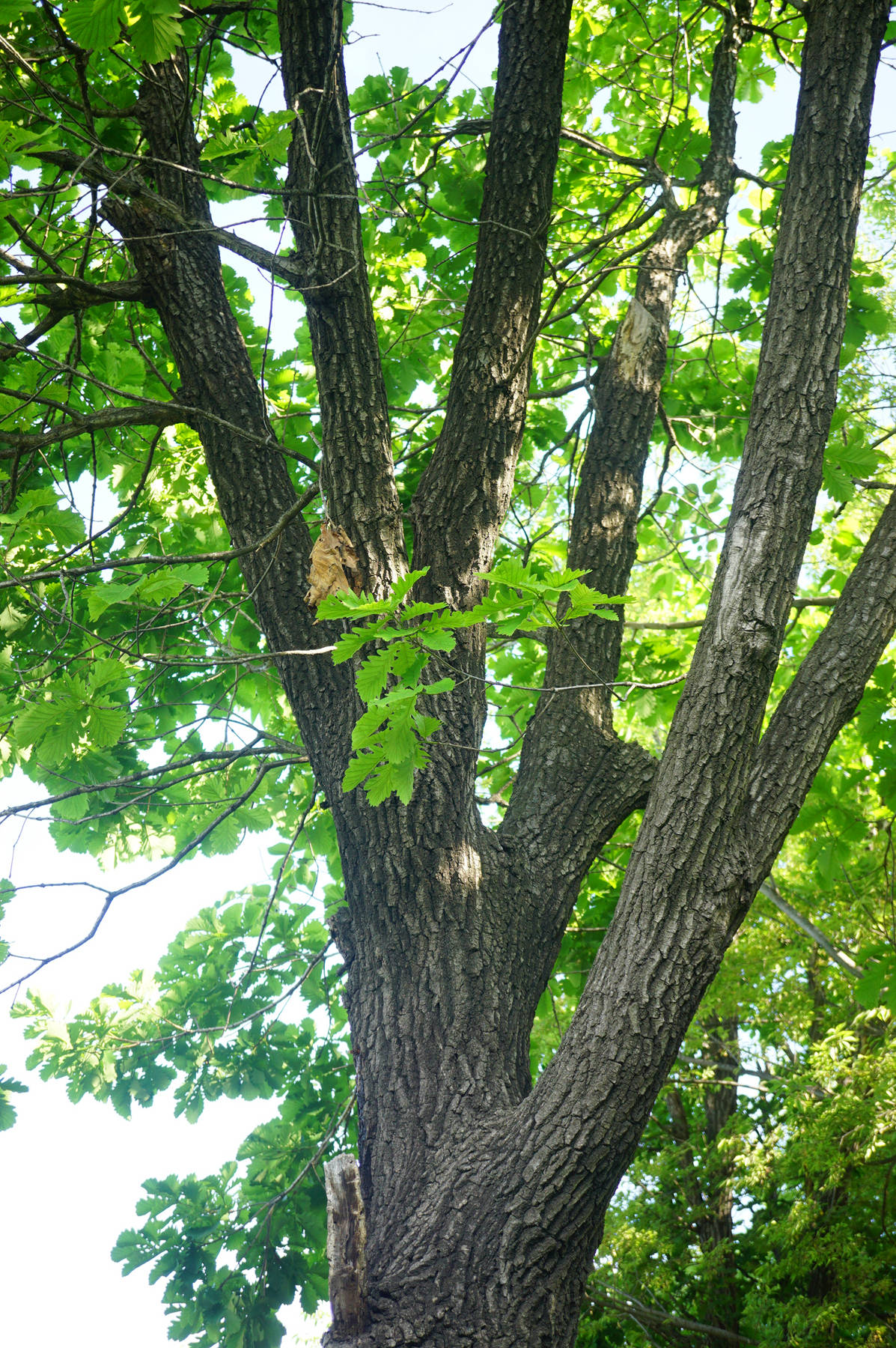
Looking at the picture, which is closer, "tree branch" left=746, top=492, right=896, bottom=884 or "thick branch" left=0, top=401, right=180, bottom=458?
"tree branch" left=746, top=492, right=896, bottom=884

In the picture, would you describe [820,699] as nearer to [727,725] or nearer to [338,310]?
[727,725]

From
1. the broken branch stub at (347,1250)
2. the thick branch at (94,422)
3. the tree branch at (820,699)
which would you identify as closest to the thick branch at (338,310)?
the thick branch at (94,422)

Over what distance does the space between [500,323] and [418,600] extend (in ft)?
3.03

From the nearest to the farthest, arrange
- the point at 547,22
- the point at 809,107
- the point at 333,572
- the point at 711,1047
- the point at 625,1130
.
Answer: the point at 625,1130, the point at 333,572, the point at 809,107, the point at 547,22, the point at 711,1047

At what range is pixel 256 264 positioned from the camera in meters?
2.49

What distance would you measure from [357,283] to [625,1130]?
2.33 m

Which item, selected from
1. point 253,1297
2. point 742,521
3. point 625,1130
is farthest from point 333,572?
point 253,1297

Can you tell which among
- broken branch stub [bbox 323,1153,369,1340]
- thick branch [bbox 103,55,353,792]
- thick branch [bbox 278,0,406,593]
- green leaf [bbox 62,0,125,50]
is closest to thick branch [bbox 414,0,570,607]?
thick branch [bbox 278,0,406,593]

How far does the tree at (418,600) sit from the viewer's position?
190 cm

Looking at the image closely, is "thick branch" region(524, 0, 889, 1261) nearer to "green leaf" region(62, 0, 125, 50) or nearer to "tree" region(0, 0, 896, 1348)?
"tree" region(0, 0, 896, 1348)

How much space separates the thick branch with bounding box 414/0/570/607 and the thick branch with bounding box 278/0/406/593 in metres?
0.24

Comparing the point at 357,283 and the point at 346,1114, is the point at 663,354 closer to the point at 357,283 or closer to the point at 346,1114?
the point at 357,283

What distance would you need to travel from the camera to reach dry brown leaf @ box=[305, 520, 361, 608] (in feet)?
7.91

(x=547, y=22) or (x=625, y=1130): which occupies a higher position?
(x=547, y=22)
